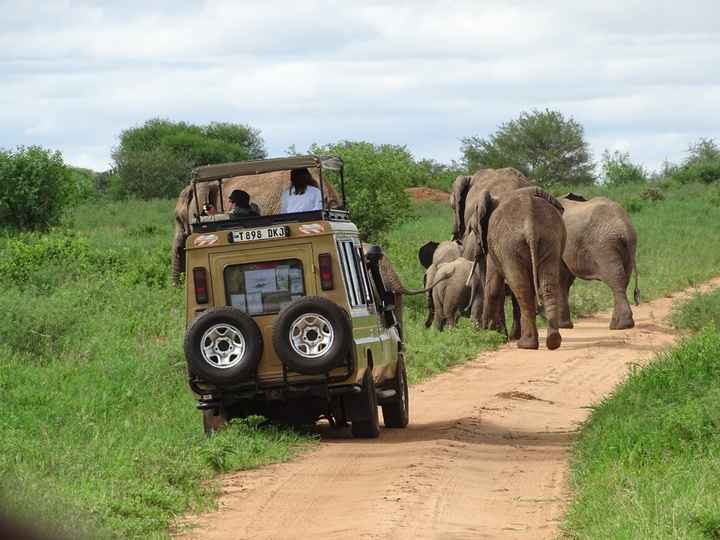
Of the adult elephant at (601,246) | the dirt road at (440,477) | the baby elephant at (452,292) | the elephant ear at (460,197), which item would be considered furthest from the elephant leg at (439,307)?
the dirt road at (440,477)

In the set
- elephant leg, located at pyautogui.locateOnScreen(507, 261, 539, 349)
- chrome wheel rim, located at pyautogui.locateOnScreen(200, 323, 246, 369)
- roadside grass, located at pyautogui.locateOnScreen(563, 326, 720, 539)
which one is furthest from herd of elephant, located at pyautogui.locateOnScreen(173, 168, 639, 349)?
roadside grass, located at pyautogui.locateOnScreen(563, 326, 720, 539)

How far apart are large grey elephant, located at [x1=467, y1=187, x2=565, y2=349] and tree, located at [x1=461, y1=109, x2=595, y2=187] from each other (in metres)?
46.0

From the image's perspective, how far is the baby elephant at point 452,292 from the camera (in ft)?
68.0

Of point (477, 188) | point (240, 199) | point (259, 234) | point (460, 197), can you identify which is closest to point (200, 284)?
point (259, 234)

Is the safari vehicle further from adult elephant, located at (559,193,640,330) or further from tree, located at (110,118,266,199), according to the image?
tree, located at (110,118,266,199)

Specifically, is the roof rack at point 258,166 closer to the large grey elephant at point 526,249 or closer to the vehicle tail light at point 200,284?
the vehicle tail light at point 200,284

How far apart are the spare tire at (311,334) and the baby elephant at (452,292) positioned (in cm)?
1063

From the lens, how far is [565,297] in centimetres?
2148

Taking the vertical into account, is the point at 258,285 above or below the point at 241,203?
below

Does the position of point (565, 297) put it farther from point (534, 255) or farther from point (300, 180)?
point (300, 180)

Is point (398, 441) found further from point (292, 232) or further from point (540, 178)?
point (540, 178)

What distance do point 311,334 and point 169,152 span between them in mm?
58852

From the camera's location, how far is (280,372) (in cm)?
1005

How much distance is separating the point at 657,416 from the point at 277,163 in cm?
381
